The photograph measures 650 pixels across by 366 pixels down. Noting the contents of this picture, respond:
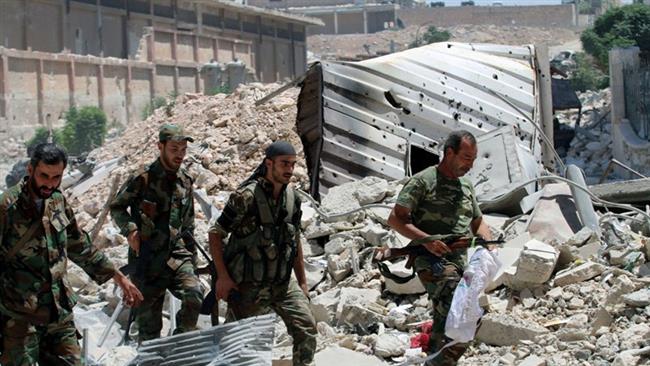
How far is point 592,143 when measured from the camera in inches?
930

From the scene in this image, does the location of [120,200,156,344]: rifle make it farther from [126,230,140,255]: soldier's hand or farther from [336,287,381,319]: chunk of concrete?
[336,287,381,319]: chunk of concrete

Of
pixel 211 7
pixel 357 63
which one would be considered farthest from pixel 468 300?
pixel 211 7

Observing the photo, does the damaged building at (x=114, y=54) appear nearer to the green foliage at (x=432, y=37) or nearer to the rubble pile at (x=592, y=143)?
the rubble pile at (x=592, y=143)

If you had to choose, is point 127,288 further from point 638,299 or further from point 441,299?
point 638,299

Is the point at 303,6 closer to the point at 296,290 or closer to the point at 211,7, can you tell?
the point at 211,7

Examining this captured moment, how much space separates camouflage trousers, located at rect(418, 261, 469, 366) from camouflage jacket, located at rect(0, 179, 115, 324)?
70.0 inches

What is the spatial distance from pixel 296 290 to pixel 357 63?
6534mm

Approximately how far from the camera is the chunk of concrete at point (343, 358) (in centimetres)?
648

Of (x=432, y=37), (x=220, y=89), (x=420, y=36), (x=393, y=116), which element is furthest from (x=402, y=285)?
(x=420, y=36)

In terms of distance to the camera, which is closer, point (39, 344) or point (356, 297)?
point (39, 344)

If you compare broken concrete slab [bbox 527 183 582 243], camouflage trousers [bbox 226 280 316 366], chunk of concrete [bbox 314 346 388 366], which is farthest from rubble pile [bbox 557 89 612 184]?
camouflage trousers [bbox 226 280 316 366]

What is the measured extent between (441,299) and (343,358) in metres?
1.23

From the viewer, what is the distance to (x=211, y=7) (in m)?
46.8

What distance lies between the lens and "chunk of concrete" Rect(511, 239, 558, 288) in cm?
734
